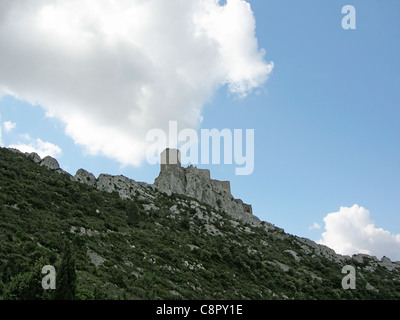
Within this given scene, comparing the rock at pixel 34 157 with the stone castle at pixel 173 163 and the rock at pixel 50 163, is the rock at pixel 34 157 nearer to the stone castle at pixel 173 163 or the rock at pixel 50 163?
the rock at pixel 50 163

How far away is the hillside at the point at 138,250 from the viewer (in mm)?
20203

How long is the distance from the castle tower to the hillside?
61.8 ft

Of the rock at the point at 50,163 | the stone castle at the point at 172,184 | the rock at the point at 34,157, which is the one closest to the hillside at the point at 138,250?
the rock at the point at 34,157

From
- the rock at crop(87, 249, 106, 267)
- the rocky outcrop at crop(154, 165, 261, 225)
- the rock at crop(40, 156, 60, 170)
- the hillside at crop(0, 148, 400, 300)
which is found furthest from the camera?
the rocky outcrop at crop(154, 165, 261, 225)

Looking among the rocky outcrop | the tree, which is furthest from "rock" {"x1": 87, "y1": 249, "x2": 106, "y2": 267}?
the rocky outcrop

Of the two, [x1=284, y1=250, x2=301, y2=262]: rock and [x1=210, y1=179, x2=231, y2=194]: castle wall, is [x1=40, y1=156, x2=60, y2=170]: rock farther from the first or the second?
[x1=210, y1=179, x2=231, y2=194]: castle wall

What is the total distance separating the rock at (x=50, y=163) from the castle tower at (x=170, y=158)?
3105 centimetres

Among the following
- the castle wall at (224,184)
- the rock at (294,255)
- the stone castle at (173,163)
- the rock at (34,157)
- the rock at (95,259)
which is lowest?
the rock at (294,255)

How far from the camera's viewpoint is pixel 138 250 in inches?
1212

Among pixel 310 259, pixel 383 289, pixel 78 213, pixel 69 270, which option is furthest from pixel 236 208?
pixel 69 270

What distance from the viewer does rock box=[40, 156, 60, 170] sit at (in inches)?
2092
